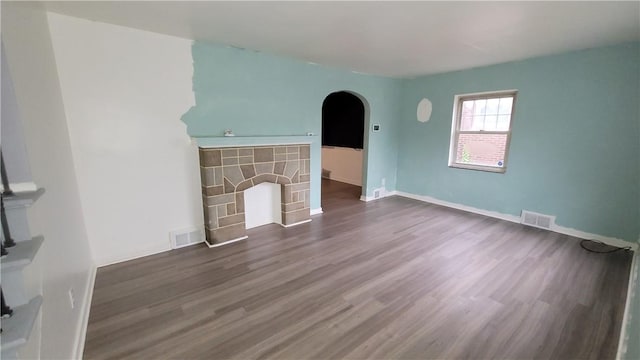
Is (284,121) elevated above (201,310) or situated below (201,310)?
above

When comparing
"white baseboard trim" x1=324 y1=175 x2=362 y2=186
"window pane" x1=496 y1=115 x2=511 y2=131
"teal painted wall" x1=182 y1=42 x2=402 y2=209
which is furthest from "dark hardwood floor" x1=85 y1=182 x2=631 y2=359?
"white baseboard trim" x1=324 y1=175 x2=362 y2=186

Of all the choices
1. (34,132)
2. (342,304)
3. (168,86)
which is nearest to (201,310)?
(342,304)

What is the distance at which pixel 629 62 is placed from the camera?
303cm

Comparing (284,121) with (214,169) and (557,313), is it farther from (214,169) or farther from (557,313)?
(557,313)

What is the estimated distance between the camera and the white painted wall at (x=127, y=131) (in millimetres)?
2480

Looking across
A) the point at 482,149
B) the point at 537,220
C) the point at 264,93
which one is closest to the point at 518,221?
the point at 537,220

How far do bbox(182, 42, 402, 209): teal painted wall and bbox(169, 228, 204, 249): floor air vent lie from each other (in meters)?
1.14

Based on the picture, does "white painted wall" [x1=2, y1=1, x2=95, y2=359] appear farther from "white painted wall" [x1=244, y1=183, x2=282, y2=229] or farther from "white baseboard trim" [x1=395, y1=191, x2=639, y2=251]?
"white baseboard trim" [x1=395, y1=191, x2=639, y2=251]

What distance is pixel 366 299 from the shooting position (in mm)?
2291

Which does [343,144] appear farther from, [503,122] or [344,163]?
[503,122]

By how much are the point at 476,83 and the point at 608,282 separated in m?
3.02

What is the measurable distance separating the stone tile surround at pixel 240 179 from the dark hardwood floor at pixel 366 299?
12.3 inches

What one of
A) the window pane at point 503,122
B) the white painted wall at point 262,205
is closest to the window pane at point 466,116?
the window pane at point 503,122

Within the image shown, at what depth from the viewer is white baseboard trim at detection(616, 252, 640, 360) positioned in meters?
1.76
